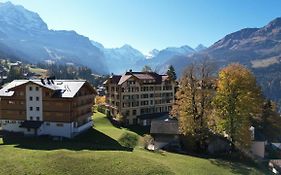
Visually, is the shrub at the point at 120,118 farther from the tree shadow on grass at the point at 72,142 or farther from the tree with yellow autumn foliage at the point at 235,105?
the tree with yellow autumn foliage at the point at 235,105

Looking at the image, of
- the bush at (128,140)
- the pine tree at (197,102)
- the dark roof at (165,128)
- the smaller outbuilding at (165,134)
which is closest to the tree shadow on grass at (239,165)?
the pine tree at (197,102)

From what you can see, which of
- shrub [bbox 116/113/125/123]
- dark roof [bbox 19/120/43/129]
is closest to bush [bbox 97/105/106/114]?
shrub [bbox 116/113/125/123]

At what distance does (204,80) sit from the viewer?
64688 millimetres

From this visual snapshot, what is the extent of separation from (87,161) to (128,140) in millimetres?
27258

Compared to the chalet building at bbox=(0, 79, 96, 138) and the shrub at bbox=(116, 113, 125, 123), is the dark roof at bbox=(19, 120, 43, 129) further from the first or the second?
the shrub at bbox=(116, 113, 125, 123)

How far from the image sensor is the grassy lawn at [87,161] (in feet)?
155

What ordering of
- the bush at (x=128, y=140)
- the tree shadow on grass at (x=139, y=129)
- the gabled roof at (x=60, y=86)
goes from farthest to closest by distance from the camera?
the tree shadow on grass at (x=139, y=129), the bush at (x=128, y=140), the gabled roof at (x=60, y=86)

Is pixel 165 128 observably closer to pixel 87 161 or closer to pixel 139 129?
pixel 139 129

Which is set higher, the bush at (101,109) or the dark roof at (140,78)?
the dark roof at (140,78)

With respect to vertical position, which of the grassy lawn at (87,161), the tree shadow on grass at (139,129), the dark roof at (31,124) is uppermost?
the dark roof at (31,124)

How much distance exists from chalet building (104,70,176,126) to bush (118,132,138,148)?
16.5 meters

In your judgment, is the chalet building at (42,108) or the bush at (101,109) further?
the bush at (101,109)

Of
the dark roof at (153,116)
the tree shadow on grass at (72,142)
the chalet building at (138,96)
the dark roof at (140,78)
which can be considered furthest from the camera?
the dark roof at (153,116)

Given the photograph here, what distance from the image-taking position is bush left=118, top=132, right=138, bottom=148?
239 feet
